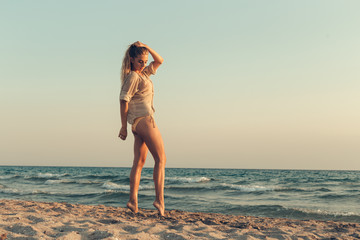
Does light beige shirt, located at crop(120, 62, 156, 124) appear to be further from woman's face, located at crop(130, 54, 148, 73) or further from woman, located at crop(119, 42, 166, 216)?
woman's face, located at crop(130, 54, 148, 73)

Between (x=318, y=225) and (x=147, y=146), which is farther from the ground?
(x=147, y=146)

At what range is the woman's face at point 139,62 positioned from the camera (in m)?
3.78

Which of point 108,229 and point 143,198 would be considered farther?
point 143,198

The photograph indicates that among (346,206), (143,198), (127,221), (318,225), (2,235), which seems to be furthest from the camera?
(143,198)

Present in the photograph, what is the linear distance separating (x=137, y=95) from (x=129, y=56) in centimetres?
50

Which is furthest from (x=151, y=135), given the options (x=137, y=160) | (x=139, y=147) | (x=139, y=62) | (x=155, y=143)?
(x=139, y=62)

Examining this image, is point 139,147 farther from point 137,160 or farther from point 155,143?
point 155,143

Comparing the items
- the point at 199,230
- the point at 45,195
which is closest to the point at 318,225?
the point at 199,230

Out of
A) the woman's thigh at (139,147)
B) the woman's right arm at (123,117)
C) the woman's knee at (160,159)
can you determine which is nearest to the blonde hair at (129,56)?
the woman's right arm at (123,117)

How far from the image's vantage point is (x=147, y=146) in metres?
3.78

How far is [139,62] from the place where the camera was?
3793 millimetres

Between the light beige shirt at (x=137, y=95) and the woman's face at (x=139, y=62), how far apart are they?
0.37 feet

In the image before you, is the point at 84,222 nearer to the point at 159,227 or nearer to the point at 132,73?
the point at 159,227

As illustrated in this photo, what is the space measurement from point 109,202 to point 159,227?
4.87 m
